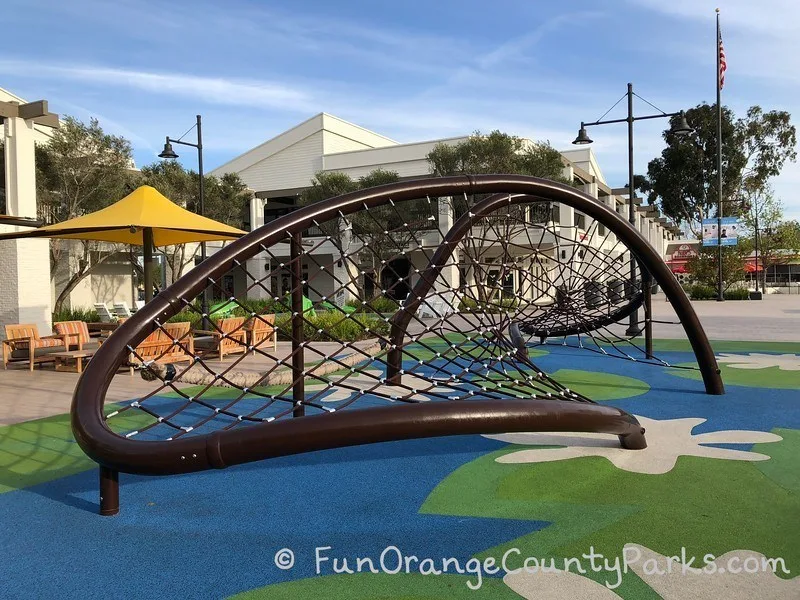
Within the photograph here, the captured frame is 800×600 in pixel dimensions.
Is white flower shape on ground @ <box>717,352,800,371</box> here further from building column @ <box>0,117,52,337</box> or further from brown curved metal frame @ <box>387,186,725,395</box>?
building column @ <box>0,117,52,337</box>

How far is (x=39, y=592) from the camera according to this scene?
9.44 feet

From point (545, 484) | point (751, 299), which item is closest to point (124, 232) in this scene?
point (545, 484)

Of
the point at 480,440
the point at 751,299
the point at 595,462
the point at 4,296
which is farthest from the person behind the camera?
the point at 751,299

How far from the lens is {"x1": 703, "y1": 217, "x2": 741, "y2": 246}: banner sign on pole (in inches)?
1094

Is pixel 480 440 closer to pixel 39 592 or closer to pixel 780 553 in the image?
pixel 780 553

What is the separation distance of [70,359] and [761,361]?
11.3 m

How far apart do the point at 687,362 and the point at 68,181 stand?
18.8 meters

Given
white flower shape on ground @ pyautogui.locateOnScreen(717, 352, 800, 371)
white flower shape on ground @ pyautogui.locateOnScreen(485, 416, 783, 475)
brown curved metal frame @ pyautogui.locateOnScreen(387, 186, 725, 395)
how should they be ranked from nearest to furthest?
white flower shape on ground @ pyautogui.locateOnScreen(485, 416, 783, 475) < brown curved metal frame @ pyautogui.locateOnScreen(387, 186, 725, 395) < white flower shape on ground @ pyautogui.locateOnScreen(717, 352, 800, 371)

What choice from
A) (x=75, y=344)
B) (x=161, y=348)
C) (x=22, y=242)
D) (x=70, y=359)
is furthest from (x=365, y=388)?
(x=22, y=242)

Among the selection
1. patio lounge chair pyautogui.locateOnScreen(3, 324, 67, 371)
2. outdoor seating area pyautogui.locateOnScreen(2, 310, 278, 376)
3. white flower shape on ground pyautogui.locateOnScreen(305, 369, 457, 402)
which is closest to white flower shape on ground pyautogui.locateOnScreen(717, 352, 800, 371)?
white flower shape on ground pyautogui.locateOnScreen(305, 369, 457, 402)

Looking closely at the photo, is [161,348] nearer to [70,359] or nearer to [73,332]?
[70,359]

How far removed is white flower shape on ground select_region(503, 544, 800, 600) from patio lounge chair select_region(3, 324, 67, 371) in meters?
9.47

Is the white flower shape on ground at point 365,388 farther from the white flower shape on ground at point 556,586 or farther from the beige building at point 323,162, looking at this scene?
the beige building at point 323,162

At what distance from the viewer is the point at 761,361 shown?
32.0ft
